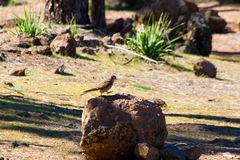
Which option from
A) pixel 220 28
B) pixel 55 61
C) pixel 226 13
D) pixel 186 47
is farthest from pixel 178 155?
pixel 226 13

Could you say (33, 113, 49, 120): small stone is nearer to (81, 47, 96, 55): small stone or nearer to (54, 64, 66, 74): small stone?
(54, 64, 66, 74): small stone

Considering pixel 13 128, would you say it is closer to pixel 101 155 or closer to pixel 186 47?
pixel 101 155

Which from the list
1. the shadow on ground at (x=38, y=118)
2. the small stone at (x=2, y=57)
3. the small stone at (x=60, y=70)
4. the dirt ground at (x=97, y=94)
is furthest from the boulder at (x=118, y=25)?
the shadow on ground at (x=38, y=118)

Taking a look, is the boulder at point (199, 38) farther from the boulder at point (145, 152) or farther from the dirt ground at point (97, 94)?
the boulder at point (145, 152)

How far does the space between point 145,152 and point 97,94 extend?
18.7 ft

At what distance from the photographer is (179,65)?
1662cm

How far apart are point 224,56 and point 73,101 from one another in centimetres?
1080

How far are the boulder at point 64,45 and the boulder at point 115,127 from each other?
835cm

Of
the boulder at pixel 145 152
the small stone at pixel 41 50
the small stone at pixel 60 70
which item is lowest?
the small stone at pixel 60 70

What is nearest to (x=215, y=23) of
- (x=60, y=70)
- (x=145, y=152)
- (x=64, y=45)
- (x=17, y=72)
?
(x=64, y=45)

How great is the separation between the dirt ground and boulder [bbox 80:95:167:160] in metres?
0.58

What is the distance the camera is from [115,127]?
6402mm

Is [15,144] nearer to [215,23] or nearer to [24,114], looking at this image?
[24,114]

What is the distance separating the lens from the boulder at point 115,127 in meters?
6.38
